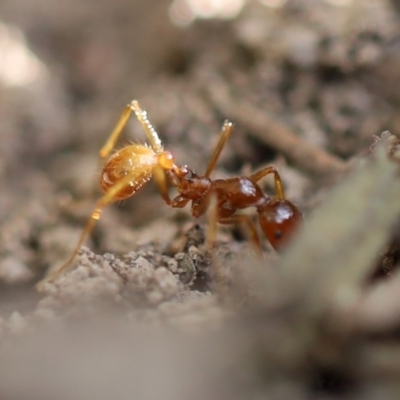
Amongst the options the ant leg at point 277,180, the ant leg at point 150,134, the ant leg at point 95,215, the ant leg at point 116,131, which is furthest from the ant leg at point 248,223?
the ant leg at point 116,131

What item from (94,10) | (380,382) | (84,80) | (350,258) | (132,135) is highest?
(94,10)

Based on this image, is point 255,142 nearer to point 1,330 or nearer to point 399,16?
point 399,16

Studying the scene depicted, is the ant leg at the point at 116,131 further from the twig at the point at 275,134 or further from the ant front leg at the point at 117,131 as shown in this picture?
the twig at the point at 275,134

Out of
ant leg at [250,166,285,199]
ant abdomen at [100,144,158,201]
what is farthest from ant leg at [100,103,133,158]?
ant leg at [250,166,285,199]

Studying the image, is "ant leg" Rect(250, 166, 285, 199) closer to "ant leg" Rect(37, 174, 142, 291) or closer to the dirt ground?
the dirt ground

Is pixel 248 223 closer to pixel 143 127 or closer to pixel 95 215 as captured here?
pixel 95 215

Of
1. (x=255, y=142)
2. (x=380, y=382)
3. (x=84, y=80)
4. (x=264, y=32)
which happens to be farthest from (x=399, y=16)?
(x=380, y=382)

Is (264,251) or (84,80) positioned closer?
(264,251)

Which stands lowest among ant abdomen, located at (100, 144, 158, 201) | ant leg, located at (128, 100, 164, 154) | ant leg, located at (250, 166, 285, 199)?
ant leg, located at (250, 166, 285, 199)
